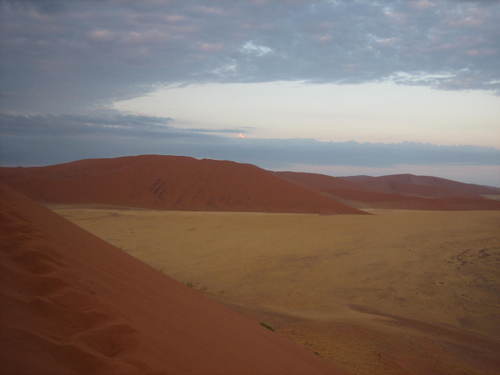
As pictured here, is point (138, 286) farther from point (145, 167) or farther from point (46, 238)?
point (145, 167)

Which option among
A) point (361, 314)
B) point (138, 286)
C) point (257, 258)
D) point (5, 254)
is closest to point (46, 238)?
point (5, 254)

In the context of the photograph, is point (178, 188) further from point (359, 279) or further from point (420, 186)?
point (420, 186)

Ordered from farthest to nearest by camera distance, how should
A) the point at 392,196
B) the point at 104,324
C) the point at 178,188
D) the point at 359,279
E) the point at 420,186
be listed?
the point at 420,186 → the point at 392,196 → the point at 178,188 → the point at 359,279 → the point at 104,324

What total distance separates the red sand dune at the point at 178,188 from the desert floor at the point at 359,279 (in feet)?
45.8

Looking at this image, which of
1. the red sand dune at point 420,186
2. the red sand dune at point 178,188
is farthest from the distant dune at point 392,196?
the red sand dune at point 178,188

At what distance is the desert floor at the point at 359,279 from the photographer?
16.3 feet

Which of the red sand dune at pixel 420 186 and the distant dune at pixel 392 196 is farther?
the red sand dune at pixel 420 186

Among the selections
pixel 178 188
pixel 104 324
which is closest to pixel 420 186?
pixel 178 188

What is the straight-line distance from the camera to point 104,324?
93.2 inches

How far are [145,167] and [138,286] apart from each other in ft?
120

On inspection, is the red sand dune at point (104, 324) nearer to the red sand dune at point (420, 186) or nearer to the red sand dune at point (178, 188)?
the red sand dune at point (178, 188)

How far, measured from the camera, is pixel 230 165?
39812 mm

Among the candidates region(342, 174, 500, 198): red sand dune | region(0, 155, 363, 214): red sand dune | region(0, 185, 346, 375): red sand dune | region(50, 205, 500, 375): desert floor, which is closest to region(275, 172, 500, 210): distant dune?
region(342, 174, 500, 198): red sand dune

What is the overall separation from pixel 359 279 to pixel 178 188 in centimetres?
2722
